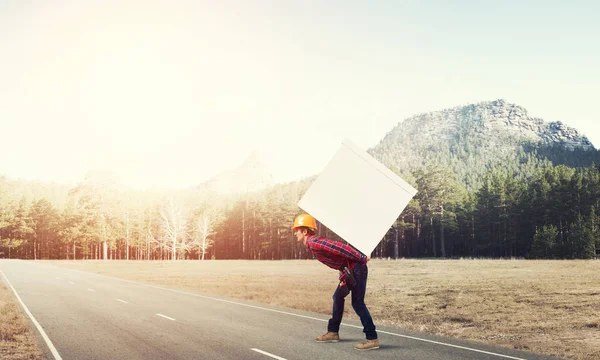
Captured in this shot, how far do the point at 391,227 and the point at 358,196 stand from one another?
66.0 meters

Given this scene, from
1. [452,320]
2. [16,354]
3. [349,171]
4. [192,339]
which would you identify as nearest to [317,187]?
[349,171]

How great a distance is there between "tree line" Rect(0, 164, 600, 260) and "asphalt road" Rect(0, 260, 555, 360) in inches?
2128

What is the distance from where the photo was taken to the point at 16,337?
35.9 feet

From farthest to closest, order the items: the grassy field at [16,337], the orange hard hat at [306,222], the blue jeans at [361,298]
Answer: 1. the grassy field at [16,337]
2. the blue jeans at [361,298]
3. the orange hard hat at [306,222]

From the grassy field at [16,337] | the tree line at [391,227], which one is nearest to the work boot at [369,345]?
the grassy field at [16,337]

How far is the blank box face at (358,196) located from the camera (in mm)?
7074

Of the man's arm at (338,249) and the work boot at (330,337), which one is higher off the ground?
the man's arm at (338,249)

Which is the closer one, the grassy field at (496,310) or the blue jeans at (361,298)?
the blue jeans at (361,298)

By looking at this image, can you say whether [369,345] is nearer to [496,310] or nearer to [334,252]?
[334,252]

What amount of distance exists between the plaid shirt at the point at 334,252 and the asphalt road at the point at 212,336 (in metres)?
1.55

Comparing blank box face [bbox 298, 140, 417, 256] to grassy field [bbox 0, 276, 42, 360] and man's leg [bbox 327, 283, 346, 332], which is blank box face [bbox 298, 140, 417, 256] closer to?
man's leg [bbox 327, 283, 346, 332]

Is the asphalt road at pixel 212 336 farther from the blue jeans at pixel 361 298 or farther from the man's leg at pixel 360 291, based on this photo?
the man's leg at pixel 360 291

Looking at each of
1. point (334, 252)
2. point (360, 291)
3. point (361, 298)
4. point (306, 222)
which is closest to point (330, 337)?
point (361, 298)

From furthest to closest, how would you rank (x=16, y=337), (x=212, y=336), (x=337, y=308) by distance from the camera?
(x=16, y=337), (x=212, y=336), (x=337, y=308)
